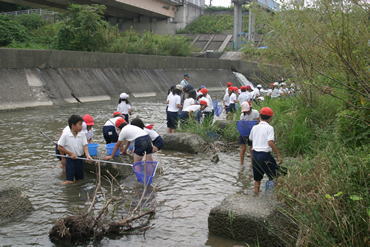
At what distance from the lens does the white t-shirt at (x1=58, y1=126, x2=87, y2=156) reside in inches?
308

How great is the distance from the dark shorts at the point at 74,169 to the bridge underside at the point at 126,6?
37.9 meters

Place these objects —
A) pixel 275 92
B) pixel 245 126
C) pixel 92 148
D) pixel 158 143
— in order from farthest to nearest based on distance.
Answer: pixel 275 92
pixel 245 126
pixel 158 143
pixel 92 148

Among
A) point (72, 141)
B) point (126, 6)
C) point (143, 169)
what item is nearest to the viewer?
point (143, 169)

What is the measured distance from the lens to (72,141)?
7.86 meters

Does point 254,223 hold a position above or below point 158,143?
below

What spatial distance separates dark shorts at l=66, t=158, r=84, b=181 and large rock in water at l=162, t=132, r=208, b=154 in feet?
10.9

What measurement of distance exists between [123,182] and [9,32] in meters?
23.6

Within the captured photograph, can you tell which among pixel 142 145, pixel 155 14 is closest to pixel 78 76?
pixel 142 145

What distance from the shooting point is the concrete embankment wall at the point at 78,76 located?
18.6m

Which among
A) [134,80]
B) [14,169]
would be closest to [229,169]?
[14,169]

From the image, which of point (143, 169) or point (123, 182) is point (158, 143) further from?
point (143, 169)

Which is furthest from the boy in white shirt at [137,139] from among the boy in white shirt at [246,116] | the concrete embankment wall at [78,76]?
the concrete embankment wall at [78,76]

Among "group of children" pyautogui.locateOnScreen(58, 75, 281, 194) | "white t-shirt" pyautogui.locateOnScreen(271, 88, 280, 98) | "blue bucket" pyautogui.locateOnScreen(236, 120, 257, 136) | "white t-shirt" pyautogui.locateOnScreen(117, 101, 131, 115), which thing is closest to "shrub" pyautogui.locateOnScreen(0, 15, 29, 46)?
"white t-shirt" pyautogui.locateOnScreen(117, 101, 131, 115)

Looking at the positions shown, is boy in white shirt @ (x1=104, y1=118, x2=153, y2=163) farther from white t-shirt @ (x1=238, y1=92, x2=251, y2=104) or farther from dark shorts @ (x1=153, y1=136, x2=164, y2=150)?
white t-shirt @ (x1=238, y1=92, x2=251, y2=104)
